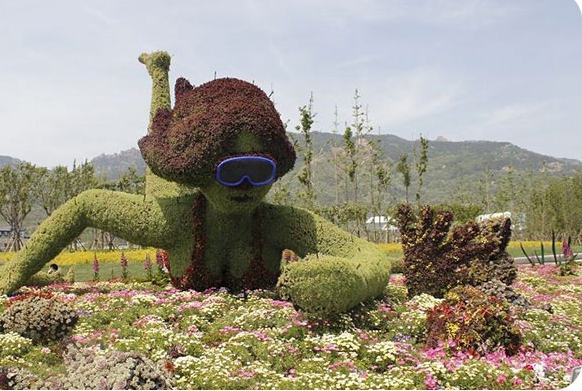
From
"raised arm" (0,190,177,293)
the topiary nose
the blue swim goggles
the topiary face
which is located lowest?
"raised arm" (0,190,177,293)

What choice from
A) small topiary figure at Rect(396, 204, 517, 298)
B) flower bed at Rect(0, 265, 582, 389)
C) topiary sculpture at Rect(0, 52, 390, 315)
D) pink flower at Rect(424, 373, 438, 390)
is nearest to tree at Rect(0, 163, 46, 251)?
topiary sculpture at Rect(0, 52, 390, 315)

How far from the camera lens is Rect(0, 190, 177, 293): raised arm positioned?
10750mm

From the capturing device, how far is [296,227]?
10664 millimetres

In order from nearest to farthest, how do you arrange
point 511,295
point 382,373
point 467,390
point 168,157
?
point 467,390
point 382,373
point 168,157
point 511,295

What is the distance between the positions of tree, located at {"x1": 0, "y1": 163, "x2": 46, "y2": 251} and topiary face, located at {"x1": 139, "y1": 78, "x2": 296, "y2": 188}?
2909 centimetres

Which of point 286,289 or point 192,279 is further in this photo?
point 192,279

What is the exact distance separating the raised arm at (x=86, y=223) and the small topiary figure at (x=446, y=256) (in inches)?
180

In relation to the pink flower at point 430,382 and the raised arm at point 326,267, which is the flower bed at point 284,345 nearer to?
the pink flower at point 430,382

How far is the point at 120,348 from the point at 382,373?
329cm

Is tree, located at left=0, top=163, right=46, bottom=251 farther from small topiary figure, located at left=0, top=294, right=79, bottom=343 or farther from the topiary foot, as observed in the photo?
the topiary foot

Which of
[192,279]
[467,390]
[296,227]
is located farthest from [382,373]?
[192,279]

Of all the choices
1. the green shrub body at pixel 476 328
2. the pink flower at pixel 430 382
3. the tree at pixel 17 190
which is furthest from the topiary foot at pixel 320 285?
the tree at pixel 17 190

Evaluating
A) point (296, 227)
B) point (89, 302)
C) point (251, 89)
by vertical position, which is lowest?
point (89, 302)

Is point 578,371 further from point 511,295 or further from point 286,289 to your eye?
point 511,295
